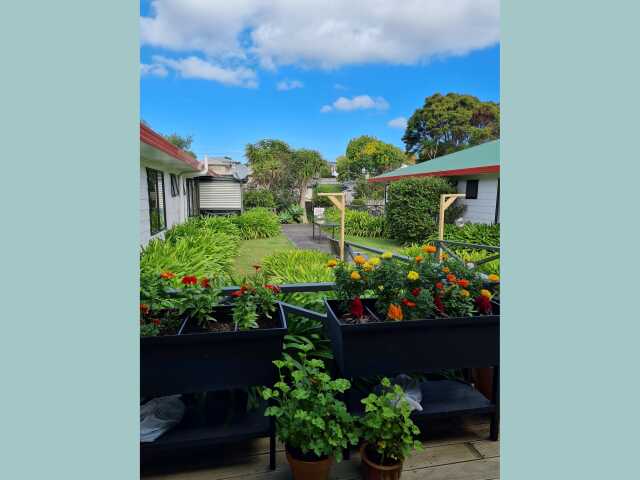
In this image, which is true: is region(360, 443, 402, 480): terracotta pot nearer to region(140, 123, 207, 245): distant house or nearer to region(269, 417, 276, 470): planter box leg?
region(269, 417, 276, 470): planter box leg

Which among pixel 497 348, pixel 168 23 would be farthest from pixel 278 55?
pixel 497 348

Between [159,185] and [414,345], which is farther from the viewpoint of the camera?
[159,185]

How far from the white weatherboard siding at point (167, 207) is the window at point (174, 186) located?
11 centimetres

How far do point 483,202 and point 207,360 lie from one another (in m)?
10.6

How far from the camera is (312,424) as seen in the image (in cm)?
157

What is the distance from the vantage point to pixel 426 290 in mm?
1886

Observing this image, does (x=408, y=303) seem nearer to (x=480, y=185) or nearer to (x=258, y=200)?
(x=480, y=185)

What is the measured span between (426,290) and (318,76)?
117 centimetres

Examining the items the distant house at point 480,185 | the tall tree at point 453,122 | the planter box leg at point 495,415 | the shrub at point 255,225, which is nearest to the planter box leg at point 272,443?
the planter box leg at point 495,415

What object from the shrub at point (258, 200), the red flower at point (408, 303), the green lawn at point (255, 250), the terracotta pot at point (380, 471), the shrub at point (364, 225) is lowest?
the terracotta pot at point (380, 471)

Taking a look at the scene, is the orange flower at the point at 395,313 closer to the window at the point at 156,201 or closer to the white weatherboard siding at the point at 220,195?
the window at the point at 156,201

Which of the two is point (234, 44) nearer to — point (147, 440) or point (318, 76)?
point (318, 76)

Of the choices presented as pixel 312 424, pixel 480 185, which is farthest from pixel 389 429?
pixel 480 185

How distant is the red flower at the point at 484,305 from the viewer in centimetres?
197
